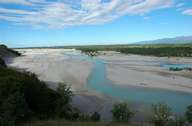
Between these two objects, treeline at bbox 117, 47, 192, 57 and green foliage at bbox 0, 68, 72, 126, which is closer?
green foliage at bbox 0, 68, 72, 126

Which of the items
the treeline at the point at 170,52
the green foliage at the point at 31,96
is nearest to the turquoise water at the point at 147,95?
the green foliage at the point at 31,96

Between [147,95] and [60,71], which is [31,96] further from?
[60,71]

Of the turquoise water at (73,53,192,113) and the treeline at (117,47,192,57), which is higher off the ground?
the treeline at (117,47,192,57)

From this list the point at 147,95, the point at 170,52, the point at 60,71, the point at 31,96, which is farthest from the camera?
the point at 170,52

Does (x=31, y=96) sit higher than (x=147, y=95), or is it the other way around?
(x=31, y=96)

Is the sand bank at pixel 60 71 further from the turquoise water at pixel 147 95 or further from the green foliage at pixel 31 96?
the green foliage at pixel 31 96

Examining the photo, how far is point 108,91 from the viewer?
35.1m

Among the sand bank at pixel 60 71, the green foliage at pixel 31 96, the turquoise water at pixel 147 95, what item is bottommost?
the turquoise water at pixel 147 95

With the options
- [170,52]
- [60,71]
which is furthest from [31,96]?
[170,52]

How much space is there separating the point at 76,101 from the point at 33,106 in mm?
8673

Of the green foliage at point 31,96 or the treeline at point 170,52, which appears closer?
the green foliage at point 31,96

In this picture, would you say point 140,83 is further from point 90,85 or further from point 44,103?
point 44,103

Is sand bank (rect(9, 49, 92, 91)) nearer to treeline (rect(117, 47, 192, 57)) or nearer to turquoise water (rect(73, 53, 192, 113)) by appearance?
turquoise water (rect(73, 53, 192, 113))

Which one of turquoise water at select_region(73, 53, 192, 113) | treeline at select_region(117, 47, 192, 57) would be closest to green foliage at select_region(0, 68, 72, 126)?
turquoise water at select_region(73, 53, 192, 113)
